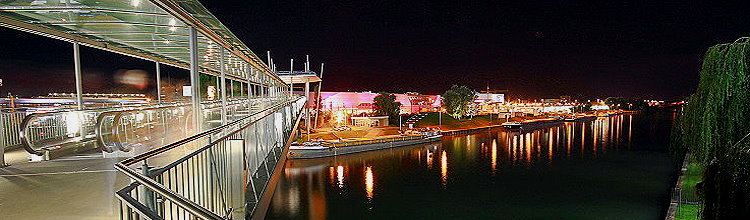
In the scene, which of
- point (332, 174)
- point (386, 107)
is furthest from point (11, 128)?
Answer: point (386, 107)

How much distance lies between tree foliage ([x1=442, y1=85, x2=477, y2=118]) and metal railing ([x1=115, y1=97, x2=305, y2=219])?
6603 cm

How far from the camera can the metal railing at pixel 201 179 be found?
181 cm

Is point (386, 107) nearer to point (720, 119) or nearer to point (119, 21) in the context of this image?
point (720, 119)

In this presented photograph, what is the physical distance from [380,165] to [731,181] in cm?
3078

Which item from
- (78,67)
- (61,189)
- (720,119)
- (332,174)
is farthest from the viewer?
(332,174)

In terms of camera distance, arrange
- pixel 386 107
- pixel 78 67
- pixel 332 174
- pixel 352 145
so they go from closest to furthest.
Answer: pixel 78 67 < pixel 332 174 < pixel 352 145 < pixel 386 107

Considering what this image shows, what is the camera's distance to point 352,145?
4166 centimetres

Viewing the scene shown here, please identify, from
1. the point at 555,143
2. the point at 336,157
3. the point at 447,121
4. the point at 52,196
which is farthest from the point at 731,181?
the point at 447,121

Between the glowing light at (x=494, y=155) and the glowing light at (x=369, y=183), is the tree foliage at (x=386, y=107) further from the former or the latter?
the glowing light at (x=369, y=183)

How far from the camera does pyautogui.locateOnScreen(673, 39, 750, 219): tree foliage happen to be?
249 inches

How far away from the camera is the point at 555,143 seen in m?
51.4

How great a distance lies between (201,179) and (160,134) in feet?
21.2

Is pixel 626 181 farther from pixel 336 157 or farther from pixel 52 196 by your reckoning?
pixel 52 196

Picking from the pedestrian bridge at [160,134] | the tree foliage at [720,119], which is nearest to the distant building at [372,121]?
the tree foliage at [720,119]
